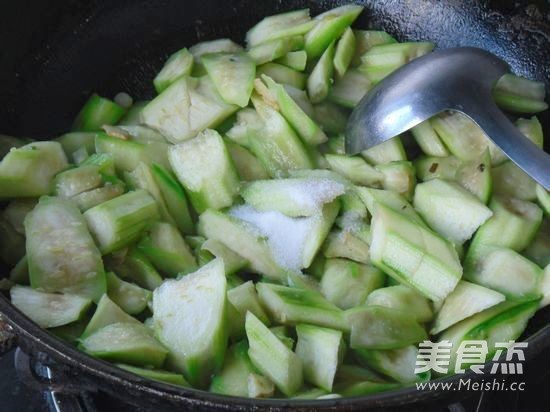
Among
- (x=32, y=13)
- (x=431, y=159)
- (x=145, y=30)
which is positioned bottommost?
(x=431, y=159)

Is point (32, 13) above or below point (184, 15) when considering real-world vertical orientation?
above

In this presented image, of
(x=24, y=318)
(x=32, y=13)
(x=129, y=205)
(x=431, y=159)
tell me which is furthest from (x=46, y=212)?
(x=431, y=159)

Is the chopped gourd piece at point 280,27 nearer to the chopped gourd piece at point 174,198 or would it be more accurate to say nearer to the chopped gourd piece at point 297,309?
the chopped gourd piece at point 174,198

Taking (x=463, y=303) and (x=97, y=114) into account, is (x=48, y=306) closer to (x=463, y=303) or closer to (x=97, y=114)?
(x=97, y=114)

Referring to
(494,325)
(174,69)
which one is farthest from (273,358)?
(174,69)

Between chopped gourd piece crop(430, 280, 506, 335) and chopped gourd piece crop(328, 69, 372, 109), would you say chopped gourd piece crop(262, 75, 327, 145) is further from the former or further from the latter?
chopped gourd piece crop(430, 280, 506, 335)

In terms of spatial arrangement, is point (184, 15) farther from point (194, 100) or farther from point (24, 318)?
point (24, 318)

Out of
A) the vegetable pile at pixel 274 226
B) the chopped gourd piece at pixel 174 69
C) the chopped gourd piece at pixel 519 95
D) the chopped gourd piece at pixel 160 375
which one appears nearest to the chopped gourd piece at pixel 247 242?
the vegetable pile at pixel 274 226
